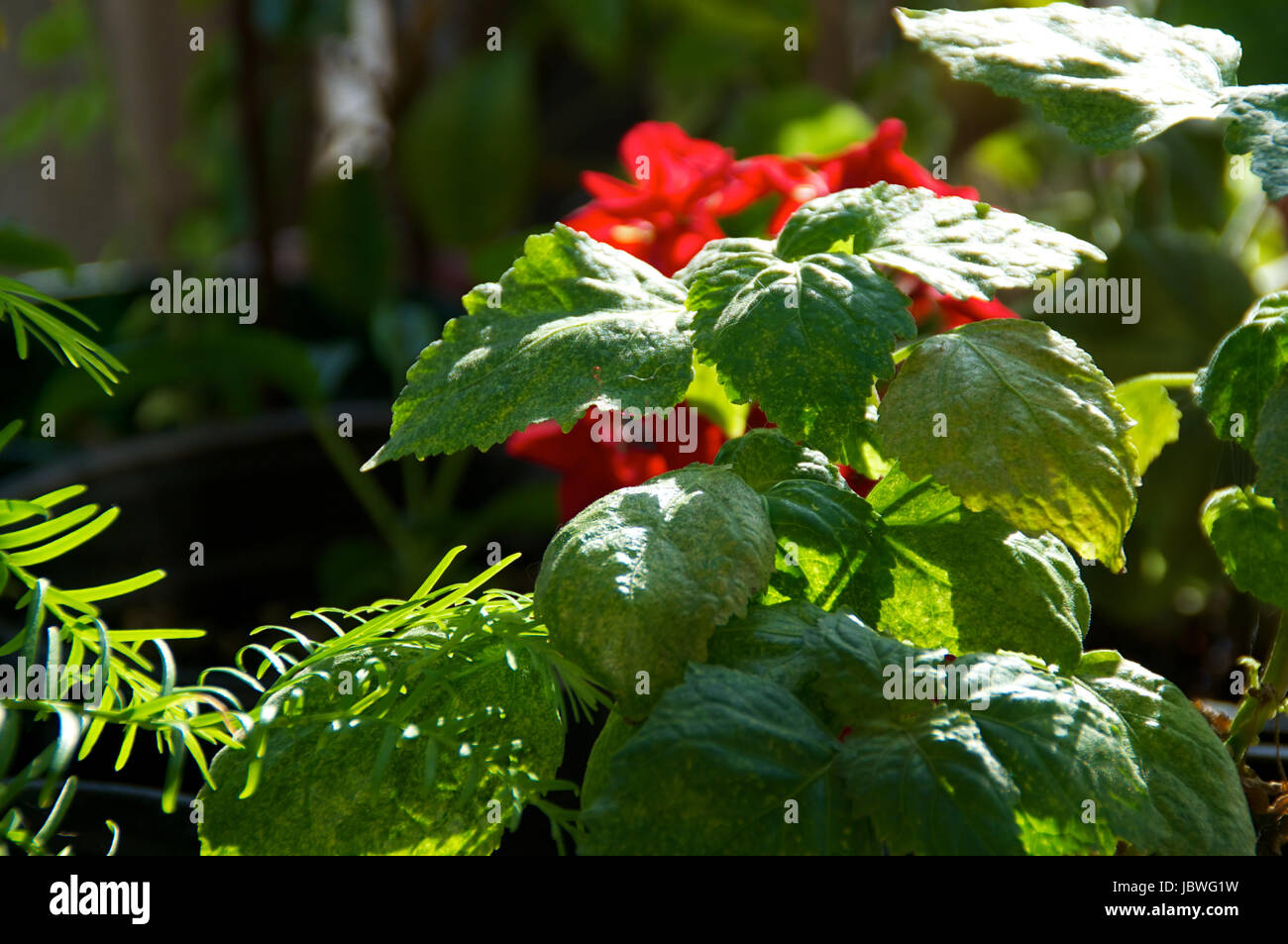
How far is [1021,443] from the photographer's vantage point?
295mm

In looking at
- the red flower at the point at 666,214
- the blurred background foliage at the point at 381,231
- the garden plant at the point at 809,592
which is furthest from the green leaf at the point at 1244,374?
the red flower at the point at 666,214

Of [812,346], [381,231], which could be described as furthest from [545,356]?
[381,231]

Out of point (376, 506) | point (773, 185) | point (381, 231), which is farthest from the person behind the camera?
point (381, 231)

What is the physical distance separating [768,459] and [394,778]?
5.3 inches

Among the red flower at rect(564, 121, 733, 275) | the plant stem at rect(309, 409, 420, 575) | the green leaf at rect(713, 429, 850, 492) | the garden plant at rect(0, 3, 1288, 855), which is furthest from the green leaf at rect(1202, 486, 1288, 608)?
the plant stem at rect(309, 409, 420, 575)

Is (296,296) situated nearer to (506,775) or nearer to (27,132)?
(27,132)

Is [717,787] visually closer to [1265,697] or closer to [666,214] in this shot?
[1265,697]

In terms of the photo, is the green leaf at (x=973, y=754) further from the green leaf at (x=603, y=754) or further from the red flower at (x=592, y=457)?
the red flower at (x=592, y=457)

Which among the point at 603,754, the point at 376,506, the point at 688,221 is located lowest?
the point at 376,506

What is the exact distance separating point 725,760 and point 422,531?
704 millimetres

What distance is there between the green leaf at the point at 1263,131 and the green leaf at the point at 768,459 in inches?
5.1

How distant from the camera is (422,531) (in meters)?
0.93

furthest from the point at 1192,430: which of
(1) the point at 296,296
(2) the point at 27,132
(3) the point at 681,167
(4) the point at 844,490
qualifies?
(2) the point at 27,132

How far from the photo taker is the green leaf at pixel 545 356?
304 millimetres
